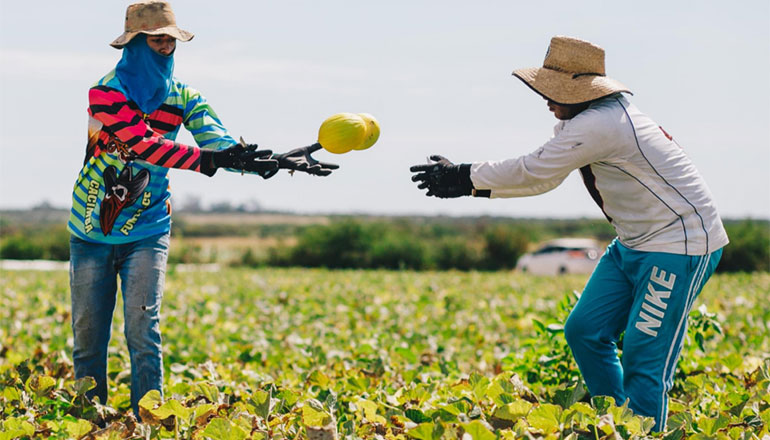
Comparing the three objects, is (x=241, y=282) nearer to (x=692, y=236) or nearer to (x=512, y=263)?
(x=692, y=236)

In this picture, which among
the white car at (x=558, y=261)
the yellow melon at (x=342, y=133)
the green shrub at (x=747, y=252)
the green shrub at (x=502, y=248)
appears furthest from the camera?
the green shrub at (x=502, y=248)

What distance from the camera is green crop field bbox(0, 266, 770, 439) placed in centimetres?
310

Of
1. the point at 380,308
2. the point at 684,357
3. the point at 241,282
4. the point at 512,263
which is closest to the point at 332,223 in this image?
the point at 512,263

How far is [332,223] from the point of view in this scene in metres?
40.3

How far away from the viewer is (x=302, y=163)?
405 cm

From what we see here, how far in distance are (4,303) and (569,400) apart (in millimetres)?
8357

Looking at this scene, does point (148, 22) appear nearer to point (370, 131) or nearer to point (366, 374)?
point (370, 131)

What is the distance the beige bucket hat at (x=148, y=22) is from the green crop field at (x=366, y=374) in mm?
1649

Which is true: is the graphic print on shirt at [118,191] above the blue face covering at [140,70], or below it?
below

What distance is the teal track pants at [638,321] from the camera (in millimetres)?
3717

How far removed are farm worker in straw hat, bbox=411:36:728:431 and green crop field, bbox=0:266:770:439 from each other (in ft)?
1.32

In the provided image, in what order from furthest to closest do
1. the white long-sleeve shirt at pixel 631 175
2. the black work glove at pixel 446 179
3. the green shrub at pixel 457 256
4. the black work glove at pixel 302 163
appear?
the green shrub at pixel 457 256, the black work glove at pixel 302 163, the black work glove at pixel 446 179, the white long-sleeve shirt at pixel 631 175

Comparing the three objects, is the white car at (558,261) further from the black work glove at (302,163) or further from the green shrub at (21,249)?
the black work glove at (302,163)

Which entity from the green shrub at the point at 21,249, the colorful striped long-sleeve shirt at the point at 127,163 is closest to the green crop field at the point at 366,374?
the colorful striped long-sleeve shirt at the point at 127,163
